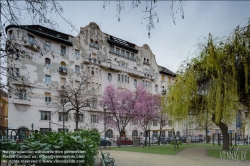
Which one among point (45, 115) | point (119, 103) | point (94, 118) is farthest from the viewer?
point (94, 118)

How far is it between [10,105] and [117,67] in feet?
71.5

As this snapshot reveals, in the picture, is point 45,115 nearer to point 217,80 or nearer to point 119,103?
point 119,103

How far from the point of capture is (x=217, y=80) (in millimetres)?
17156

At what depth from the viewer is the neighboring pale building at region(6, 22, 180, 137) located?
120 feet

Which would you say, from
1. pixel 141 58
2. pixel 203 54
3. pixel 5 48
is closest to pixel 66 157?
pixel 5 48

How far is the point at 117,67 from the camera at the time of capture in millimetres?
48750

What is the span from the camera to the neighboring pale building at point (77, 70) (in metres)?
36.5

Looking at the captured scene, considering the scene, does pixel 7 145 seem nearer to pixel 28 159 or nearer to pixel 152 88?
pixel 28 159

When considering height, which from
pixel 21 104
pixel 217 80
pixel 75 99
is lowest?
pixel 21 104

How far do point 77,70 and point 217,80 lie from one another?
1207 inches

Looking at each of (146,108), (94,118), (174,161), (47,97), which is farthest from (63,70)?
(174,161)

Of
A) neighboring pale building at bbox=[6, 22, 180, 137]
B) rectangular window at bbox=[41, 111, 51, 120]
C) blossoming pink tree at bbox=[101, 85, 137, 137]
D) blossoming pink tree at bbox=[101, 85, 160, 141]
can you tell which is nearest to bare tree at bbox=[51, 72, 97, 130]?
rectangular window at bbox=[41, 111, 51, 120]

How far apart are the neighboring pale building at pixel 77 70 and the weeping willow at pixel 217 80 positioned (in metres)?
15.4

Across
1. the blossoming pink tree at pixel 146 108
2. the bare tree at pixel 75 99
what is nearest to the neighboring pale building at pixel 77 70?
the bare tree at pixel 75 99
